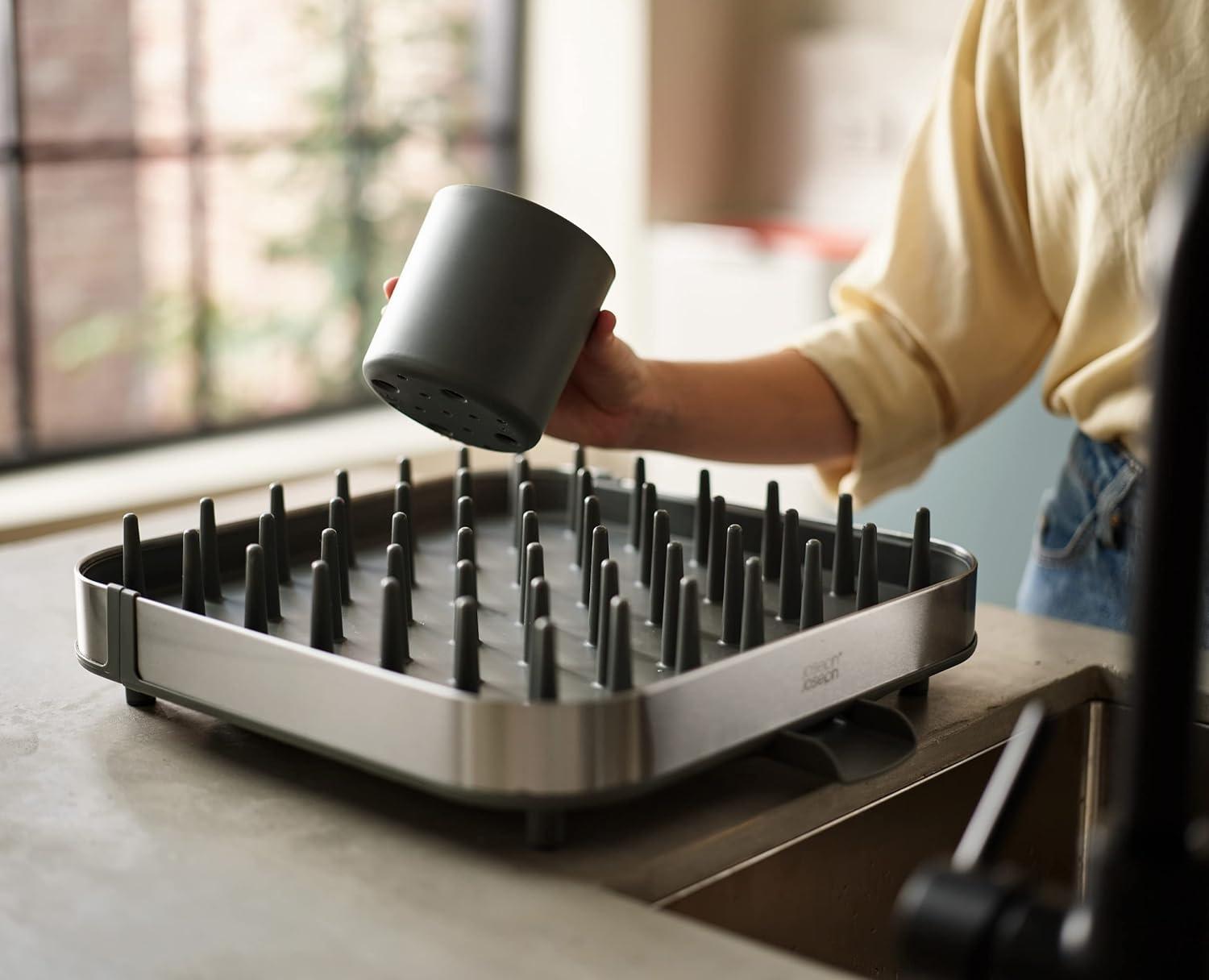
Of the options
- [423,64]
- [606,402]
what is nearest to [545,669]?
[606,402]

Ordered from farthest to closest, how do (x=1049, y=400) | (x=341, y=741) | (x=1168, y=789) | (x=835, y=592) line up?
(x=1049, y=400)
(x=835, y=592)
(x=341, y=741)
(x=1168, y=789)

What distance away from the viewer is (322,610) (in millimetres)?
632

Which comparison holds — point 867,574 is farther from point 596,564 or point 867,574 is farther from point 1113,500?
point 1113,500

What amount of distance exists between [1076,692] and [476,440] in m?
0.35

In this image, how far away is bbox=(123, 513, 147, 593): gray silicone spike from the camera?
2.34 feet

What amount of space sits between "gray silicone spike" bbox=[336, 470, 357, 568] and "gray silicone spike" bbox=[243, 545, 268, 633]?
0.41ft

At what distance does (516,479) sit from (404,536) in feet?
0.47

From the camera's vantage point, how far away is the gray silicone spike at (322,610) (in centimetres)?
63

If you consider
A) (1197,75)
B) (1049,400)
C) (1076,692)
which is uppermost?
(1197,75)

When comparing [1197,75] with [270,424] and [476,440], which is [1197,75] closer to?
[476,440]

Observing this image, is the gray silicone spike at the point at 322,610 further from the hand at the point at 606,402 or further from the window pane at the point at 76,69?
the window pane at the point at 76,69

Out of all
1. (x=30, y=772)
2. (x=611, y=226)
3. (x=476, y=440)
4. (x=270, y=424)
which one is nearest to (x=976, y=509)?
(x=611, y=226)

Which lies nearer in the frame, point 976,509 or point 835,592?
point 835,592

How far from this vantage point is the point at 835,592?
2.47 feet
